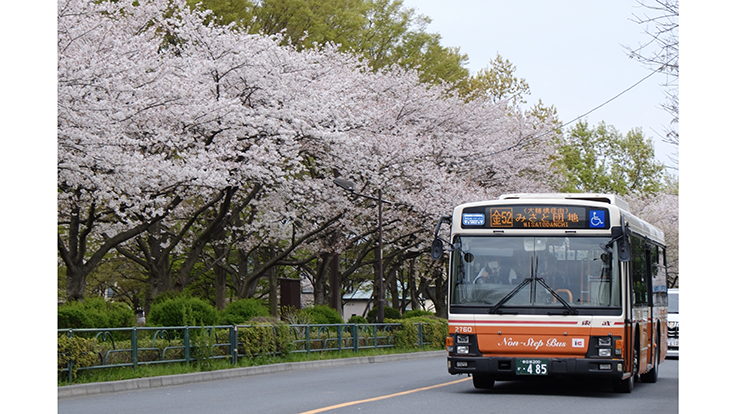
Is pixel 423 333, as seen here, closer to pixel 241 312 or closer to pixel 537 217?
pixel 241 312

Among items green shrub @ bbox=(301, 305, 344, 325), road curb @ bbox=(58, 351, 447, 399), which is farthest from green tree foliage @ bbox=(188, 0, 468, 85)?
road curb @ bbox=(58, 351, 447, 399)

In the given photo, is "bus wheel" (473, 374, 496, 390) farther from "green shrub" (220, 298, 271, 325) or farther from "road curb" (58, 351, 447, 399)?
"green shrub" (220, 298, 271, 325)

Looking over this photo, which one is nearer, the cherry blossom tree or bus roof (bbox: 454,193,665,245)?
bus roof (bbox: 454,193,665,245)

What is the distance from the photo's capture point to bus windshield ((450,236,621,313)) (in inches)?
474

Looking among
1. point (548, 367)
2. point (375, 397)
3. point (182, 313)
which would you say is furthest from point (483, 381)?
point (182, 313)

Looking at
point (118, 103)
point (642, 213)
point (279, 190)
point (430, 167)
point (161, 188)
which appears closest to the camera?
point (118, 103)

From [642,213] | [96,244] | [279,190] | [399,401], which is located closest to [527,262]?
[399,401]

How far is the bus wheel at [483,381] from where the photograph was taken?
13.4m

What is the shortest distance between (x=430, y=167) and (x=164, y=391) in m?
21.0

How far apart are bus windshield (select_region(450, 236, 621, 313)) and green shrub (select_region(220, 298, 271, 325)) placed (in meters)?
9.86

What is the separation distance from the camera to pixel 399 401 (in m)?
11.4

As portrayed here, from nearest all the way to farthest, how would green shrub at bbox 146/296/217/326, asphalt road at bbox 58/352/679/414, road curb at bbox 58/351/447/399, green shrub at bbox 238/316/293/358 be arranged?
asphalt road at bbox 58/352/679/414 < road curb at bbox 58/351/447/399 < green shrub at bbox 146/296/217/326 < green shrub at bbox 238/316/293/358

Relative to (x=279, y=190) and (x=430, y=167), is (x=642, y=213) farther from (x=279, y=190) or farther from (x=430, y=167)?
(x=279, y=190)

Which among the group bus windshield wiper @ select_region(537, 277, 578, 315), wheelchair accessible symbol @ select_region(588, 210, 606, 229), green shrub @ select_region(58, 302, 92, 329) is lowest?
green shrub @ select_region(58, 302, 92, 329)
